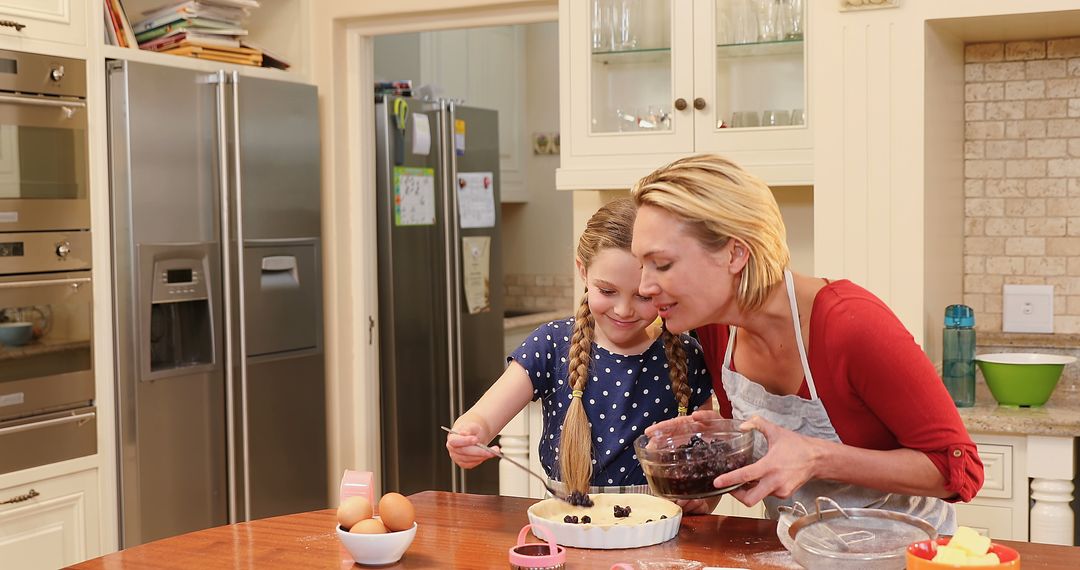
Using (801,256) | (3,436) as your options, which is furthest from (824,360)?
(3,436)

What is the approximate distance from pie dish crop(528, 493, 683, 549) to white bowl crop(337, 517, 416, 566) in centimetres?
21

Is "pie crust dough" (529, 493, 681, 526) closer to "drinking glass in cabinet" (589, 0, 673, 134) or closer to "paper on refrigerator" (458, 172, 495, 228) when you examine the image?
"drinking glass in cabinet" (589, 0, 673, 134)

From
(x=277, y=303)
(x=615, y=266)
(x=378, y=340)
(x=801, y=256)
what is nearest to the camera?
(x=615, y=266)

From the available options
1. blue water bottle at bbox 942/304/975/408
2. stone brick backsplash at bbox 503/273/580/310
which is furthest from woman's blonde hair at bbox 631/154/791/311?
stone brick backsplash at bbox 503/273/580/310

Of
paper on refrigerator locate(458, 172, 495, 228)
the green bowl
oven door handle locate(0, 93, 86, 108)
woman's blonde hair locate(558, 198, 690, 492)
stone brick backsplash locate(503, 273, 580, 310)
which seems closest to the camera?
woman's blonde hair locate(558, 198, 690, 492)

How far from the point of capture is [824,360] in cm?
172

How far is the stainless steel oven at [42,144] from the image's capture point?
3.08m

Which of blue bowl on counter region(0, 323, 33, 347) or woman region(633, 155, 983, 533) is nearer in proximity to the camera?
woman region(633, 155, 983, 533)

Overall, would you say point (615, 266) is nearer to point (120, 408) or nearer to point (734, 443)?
point (734, 443)

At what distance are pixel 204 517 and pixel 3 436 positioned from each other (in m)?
0.76

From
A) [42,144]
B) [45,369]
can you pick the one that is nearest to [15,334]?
[45,369]

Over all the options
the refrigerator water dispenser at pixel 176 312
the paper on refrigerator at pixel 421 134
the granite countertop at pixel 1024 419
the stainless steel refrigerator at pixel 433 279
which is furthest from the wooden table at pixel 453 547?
the paper on refrigerator at pixel 421 134

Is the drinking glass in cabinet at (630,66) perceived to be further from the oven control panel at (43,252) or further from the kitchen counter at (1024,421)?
the oven control panel at (43,252)

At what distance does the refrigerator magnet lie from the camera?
472 cm
